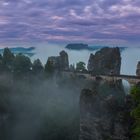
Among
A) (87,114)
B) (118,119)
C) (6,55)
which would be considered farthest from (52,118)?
(6,55)

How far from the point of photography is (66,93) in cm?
8331

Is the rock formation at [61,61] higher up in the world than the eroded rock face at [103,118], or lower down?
higher up

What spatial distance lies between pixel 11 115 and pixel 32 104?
526 cm

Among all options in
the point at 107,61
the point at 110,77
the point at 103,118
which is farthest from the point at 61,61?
the point at 103,118

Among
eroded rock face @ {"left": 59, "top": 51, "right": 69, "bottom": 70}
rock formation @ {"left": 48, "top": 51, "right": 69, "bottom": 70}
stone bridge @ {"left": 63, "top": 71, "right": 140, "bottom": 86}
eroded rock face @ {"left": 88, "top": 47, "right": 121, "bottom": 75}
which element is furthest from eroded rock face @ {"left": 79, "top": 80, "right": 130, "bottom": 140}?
eroded rock face @ {"left": 59, "top": 51, "right": 69, "bottom": 70}

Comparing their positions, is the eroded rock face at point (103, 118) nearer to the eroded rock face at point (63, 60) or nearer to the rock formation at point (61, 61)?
the rock formation at point (61, 61)

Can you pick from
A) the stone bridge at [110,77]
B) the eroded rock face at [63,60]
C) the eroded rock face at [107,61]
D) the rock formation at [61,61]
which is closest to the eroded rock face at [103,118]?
the stone bridge at [110,77]

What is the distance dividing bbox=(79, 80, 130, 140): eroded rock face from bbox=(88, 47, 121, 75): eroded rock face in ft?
91.1

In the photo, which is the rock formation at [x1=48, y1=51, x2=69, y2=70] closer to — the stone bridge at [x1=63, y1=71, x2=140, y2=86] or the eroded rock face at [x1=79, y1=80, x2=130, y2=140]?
the stone bridge at [x1=63, y1=71, x2=140, y2=86]

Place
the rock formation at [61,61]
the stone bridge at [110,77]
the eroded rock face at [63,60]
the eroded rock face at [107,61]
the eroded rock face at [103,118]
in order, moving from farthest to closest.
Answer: the eroded rock face at [63,60]
the rock formation at [61,61]
the eroded rock face at [107,61]
the stone bridge at [110,77]
the eroded rock face at [103,118]

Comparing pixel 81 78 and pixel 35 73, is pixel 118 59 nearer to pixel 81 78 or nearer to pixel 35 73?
pixel 81 78

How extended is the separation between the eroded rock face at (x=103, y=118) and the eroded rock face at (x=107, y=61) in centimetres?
2777

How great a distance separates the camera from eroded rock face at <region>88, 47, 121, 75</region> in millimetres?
83000

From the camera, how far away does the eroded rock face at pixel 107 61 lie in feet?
272
